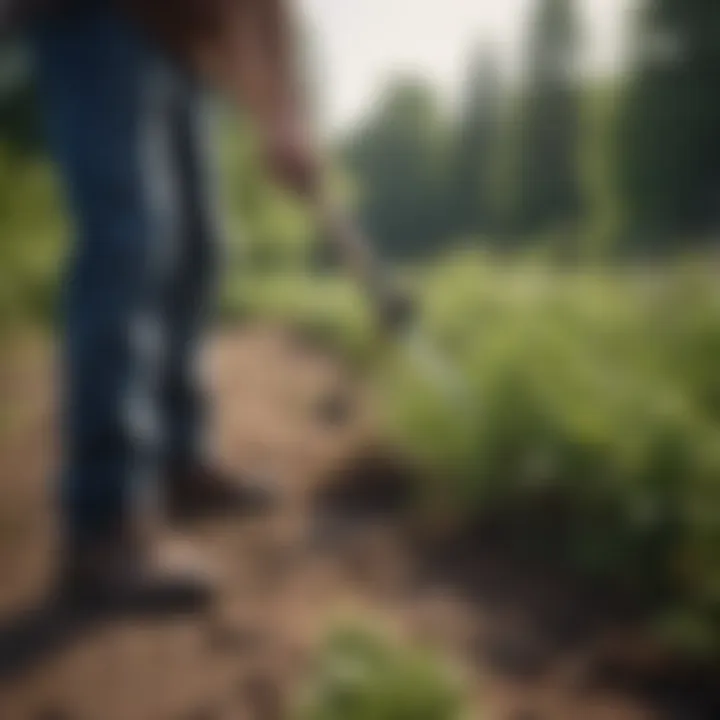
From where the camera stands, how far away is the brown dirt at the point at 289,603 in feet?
1.72

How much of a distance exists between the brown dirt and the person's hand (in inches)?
3.5

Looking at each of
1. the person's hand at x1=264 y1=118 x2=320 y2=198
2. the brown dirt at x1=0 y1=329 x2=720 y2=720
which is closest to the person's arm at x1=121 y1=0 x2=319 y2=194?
the person's hand at x1=264 y1=118 x2=320 y2=198

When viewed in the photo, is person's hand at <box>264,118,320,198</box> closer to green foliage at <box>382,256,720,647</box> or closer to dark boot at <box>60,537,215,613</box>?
green foliage at <box>382,256,720,647</box>

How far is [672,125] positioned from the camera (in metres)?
0.60

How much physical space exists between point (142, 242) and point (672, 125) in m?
0.32

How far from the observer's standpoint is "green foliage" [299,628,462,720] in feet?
1.61

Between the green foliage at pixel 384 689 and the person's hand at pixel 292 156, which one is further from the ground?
the person's hand at pixel 292 156

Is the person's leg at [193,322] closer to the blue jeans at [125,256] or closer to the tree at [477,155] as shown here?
the blue jeans at [125,256]

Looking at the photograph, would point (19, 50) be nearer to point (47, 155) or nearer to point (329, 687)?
point (47, 155)

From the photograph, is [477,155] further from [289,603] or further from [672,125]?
[289,603]

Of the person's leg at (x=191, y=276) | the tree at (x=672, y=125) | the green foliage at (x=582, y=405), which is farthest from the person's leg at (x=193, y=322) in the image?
the tree at (x=672, y=125)

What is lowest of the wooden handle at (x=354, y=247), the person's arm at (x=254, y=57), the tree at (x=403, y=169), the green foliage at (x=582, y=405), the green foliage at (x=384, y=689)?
the green foliage at (x=384, y=689)

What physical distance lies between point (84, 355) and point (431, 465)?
8.4 inches

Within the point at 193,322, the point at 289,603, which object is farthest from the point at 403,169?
the point at 289,603
